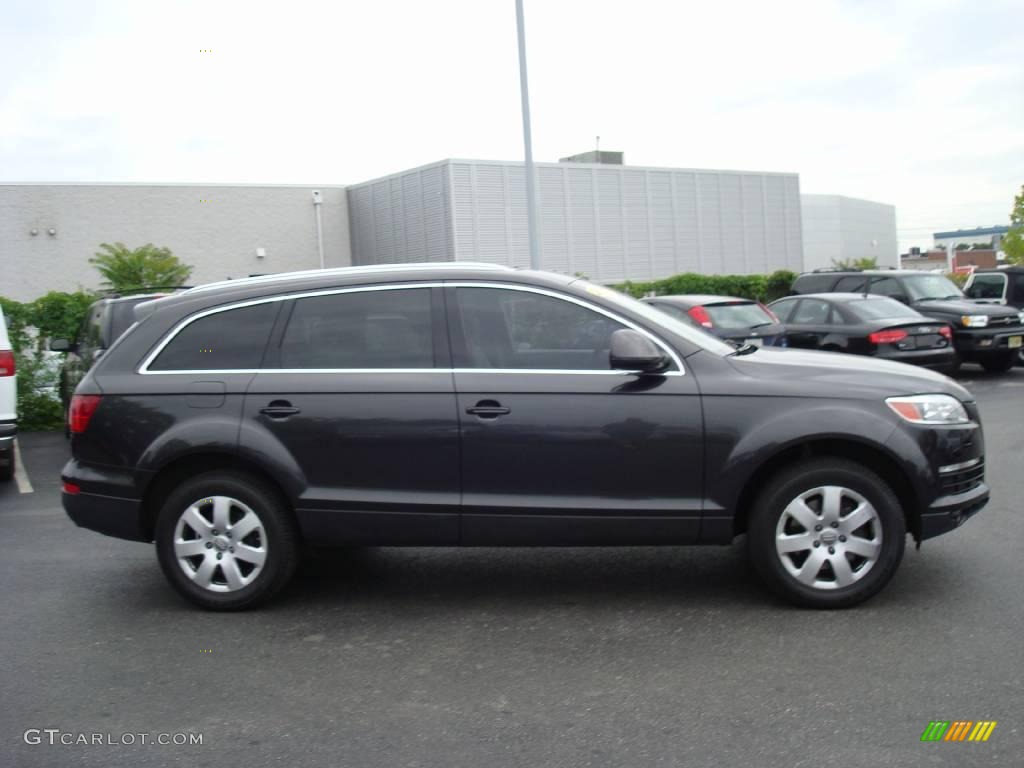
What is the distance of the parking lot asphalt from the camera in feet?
12.7

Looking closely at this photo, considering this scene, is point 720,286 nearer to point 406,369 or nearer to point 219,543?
point 406,369

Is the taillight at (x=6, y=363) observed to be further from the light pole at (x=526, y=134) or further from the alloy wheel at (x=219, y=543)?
the light pole at (x=526, y=134)

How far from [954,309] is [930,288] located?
130 cm

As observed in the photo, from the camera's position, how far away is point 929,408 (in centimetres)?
527

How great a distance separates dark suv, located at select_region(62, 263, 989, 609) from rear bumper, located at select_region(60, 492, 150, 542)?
0.5 inches

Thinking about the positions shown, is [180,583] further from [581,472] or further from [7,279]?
[7,279]

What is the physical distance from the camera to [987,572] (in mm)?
5781

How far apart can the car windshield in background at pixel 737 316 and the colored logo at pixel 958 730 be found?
10.1 m

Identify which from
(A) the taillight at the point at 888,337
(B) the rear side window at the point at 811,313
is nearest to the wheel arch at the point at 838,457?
(A) the taillight at the point at 888,337

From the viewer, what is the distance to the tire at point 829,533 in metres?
5.14

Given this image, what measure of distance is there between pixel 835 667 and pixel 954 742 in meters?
0.76

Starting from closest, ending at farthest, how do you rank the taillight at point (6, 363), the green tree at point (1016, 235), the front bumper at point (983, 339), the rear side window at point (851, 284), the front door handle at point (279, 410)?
the front door handle at point (279, 410)
the taillight at point (6, 363)
the front bumper at point (983, 339)
the rear side window at point (851, 284)
the green tree at point (1016, 235)

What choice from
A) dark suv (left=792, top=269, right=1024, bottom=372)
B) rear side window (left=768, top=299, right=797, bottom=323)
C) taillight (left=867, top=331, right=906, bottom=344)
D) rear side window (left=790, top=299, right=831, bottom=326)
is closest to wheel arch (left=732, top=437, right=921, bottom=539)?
taillight (left=867, top=331, right=906, bottom=344)

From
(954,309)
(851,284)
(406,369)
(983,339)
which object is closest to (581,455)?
(406,369)
